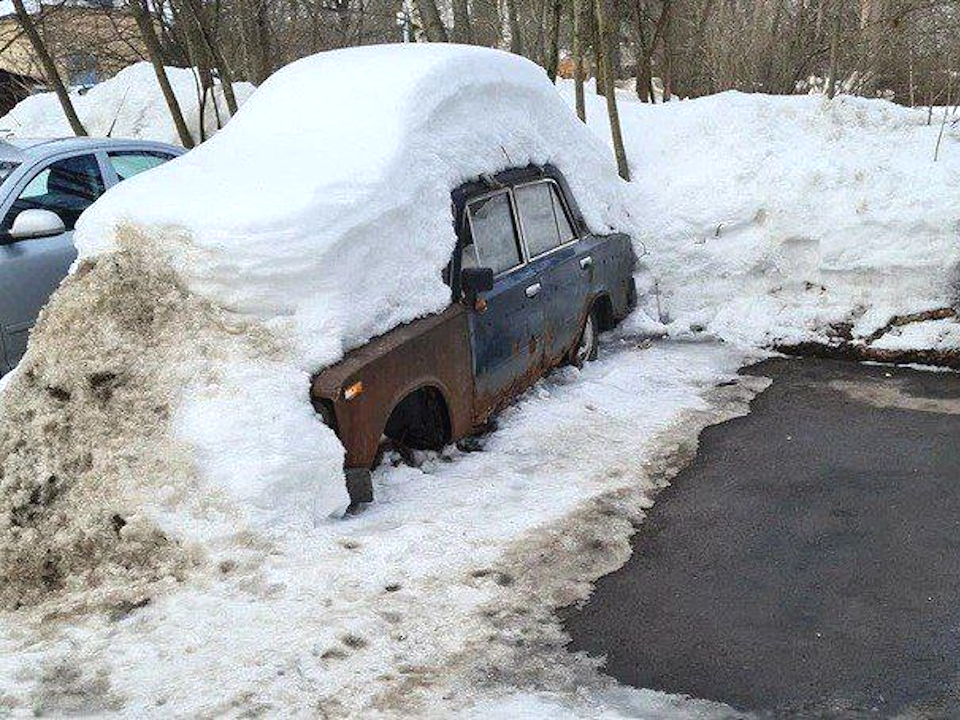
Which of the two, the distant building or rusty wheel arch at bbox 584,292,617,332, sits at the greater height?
the distant building

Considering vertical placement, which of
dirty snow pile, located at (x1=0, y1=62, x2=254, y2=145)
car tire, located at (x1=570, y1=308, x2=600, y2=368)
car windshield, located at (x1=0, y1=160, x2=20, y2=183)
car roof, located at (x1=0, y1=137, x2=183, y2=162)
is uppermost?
dirty snow pile, located at (x1=0, y1=62, x2=254, y2=145)

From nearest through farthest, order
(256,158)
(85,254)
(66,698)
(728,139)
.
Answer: (66,698) → (85,254) → (256,158) → (728,139)

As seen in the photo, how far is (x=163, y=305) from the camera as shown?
442 cm

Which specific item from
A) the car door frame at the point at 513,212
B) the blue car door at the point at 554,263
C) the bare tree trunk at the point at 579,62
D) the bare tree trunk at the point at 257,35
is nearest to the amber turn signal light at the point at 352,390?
the car door frame at the point at 513,212

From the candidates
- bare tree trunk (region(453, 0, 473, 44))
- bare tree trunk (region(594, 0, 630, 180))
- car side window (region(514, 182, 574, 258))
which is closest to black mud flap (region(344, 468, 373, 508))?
car side window (region(514, 182, 574, 258))

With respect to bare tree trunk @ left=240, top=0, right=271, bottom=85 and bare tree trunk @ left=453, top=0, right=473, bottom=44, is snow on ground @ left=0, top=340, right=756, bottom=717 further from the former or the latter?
bare tree trunk @ left=453, top=0, right=473, bottom=44

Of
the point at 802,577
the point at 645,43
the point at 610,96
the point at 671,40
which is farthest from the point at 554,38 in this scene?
the point at 802,577

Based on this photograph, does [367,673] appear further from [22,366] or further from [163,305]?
[22,366]

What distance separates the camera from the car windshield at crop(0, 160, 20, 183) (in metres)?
6.72

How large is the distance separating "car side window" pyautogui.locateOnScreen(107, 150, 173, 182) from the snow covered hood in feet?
6.55

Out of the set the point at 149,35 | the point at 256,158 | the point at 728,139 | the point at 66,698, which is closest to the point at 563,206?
the point at 256,158

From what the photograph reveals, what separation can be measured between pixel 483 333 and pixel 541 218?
4.26ft

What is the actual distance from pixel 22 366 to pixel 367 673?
8.21 ft

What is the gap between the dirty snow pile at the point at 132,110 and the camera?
1711 centimetres
